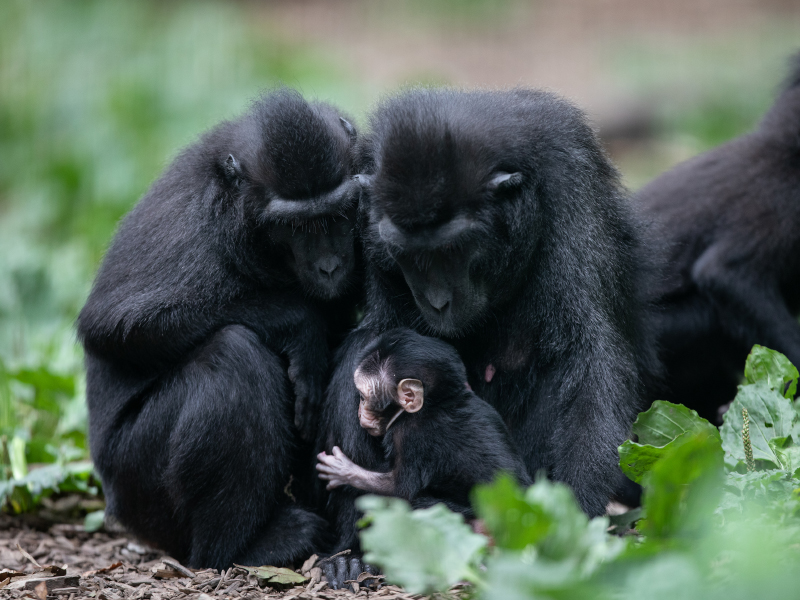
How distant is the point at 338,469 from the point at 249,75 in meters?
11.5

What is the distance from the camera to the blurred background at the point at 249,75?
1083 cm

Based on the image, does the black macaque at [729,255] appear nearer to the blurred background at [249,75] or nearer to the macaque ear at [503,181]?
the macaque ear at [503,181]

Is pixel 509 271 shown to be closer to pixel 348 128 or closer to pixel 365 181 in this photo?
pixel 365 181

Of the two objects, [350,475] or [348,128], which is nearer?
[350,475]

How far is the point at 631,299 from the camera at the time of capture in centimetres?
504

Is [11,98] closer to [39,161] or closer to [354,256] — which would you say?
[39,161]

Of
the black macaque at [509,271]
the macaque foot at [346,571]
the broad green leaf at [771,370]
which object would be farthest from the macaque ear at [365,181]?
the broad green leaf at [771,370]

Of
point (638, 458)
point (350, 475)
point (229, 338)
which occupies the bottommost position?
point (350, 475)

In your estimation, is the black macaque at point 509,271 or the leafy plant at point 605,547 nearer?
the leafy plant at point 605,547

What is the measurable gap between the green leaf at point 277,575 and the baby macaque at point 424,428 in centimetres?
45

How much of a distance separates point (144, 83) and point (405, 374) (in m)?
11.2

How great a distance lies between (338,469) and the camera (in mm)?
4594

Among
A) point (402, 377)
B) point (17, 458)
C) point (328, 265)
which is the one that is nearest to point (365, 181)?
point (328, 265)

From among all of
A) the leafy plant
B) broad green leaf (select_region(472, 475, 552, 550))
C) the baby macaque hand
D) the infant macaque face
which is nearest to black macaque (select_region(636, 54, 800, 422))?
the infant macaque face
